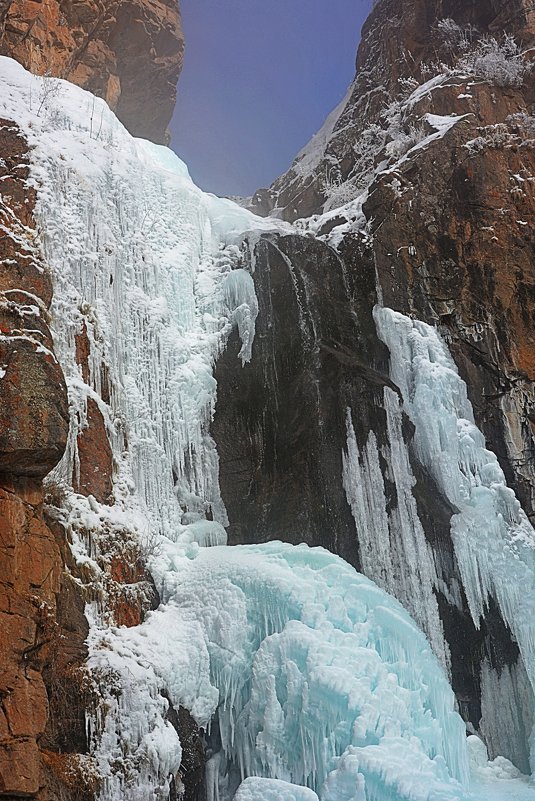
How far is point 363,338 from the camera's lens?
13.2 meters

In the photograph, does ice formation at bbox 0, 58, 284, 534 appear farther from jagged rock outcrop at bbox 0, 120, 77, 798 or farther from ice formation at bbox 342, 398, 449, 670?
ice formation at bbox 342, 398, 449, 670

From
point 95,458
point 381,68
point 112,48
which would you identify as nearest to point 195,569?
point 95,458

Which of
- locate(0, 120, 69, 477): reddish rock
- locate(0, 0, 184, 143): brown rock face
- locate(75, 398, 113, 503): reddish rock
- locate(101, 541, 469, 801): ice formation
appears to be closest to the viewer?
locate(0, 120, 69, 477): reddish rock

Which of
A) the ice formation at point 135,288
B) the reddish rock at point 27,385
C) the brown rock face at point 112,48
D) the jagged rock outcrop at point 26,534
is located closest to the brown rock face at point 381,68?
the brown rock face at point 112,48

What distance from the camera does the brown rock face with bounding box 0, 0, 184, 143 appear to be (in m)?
16.0

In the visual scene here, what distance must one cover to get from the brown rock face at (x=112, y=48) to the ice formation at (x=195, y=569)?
3436 millimetres

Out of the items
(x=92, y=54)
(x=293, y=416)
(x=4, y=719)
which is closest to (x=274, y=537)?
(x=293, y=416)

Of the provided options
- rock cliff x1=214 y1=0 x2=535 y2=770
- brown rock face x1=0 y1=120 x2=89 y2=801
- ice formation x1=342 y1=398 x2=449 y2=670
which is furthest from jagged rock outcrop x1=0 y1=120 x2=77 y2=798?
ice formation x1=342 y1=398 x2=449 y2=670

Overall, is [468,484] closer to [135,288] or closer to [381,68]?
[135,288]

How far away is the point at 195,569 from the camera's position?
10086 mm

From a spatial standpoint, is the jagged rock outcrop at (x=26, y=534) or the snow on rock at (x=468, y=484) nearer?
the jagged rock outcrop at (x=26, y=534)

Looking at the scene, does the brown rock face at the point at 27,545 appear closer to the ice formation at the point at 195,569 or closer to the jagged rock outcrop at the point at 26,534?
the jagged rock outcrop at the point at 26,534

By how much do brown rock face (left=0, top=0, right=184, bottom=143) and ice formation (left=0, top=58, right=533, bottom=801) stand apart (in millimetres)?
3436

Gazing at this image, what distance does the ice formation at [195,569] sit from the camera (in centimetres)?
820
